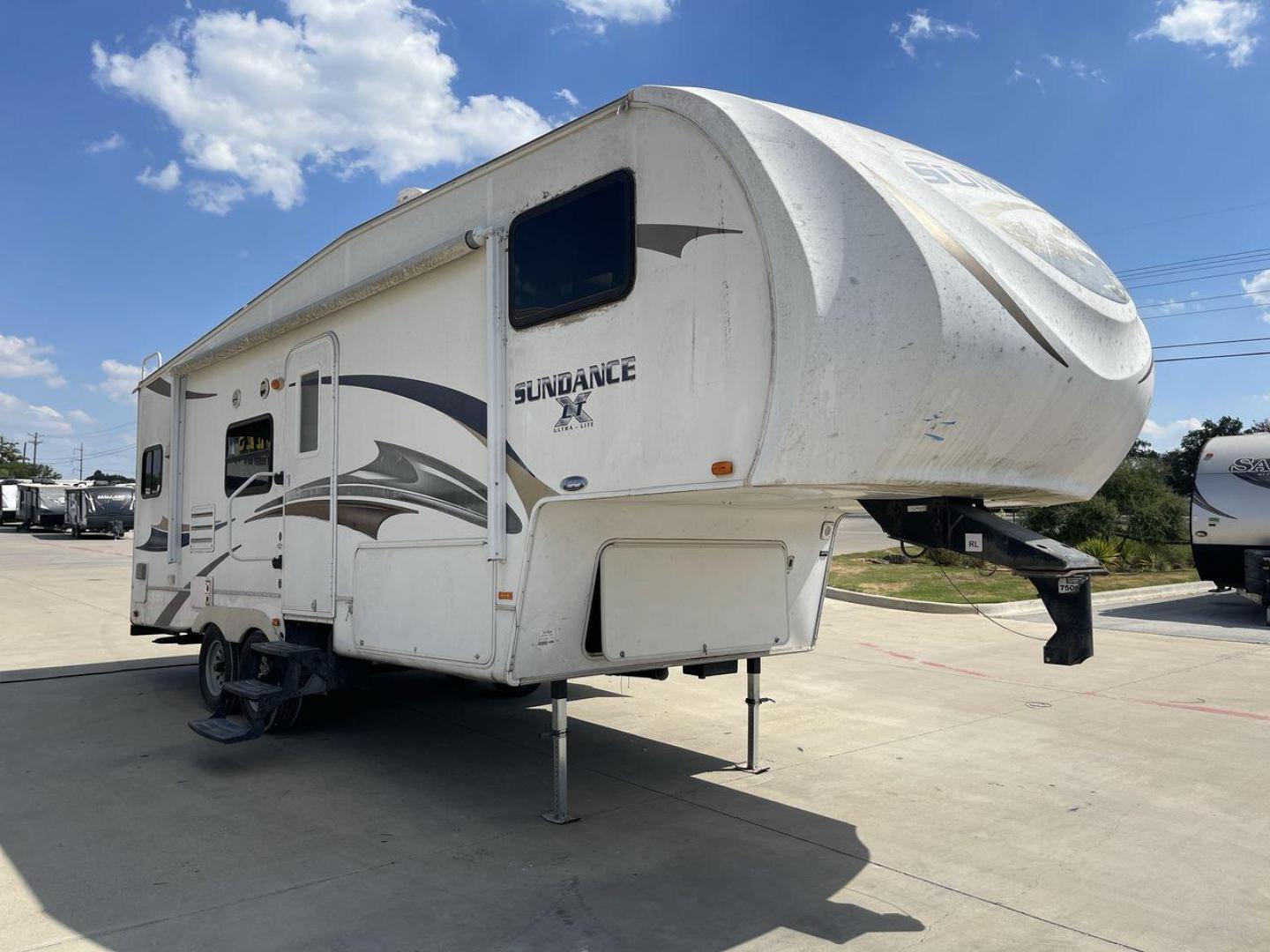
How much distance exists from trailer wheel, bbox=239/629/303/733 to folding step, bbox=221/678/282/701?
0.11 m

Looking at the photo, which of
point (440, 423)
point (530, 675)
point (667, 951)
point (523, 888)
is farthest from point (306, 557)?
Answer: point (667, 951)

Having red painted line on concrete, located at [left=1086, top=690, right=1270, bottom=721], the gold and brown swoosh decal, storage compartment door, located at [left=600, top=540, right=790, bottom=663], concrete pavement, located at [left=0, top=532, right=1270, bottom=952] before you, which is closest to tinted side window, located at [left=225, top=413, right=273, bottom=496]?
concrete pavement, located at [left=0, top=532, right=1270, bottom=952]

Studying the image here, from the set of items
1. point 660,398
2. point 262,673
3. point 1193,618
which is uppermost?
point 660,398

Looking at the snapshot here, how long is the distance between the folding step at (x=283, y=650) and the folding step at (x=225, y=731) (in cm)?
54

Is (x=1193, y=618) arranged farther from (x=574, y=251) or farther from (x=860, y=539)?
(x=860, y=539)

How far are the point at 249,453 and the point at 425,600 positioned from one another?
299cm

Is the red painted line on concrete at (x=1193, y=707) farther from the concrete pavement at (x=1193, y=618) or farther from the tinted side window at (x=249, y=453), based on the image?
the tinted side window at (x=249, y=453)

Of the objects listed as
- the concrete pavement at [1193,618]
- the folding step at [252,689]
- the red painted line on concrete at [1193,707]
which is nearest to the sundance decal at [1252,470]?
the concrete pavement at [1193,618]

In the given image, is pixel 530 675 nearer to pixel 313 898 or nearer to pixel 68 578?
pixel 313 898

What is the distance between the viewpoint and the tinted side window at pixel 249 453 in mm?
7453

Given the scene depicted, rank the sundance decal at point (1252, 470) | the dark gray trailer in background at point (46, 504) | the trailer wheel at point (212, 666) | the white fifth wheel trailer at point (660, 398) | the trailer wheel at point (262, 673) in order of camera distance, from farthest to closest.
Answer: the dark gray trailer in background at point (46, 504) → the sundance decal at point (1252, 470) → the trailer wheel at point (212, 666) → the trailer wheel at point (262, 673) → the white fifth wheel trailer at point (660, 398)

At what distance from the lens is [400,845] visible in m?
5.11

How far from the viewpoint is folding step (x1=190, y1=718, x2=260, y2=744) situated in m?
6.62

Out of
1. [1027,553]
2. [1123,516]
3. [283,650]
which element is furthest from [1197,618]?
[283,650]
